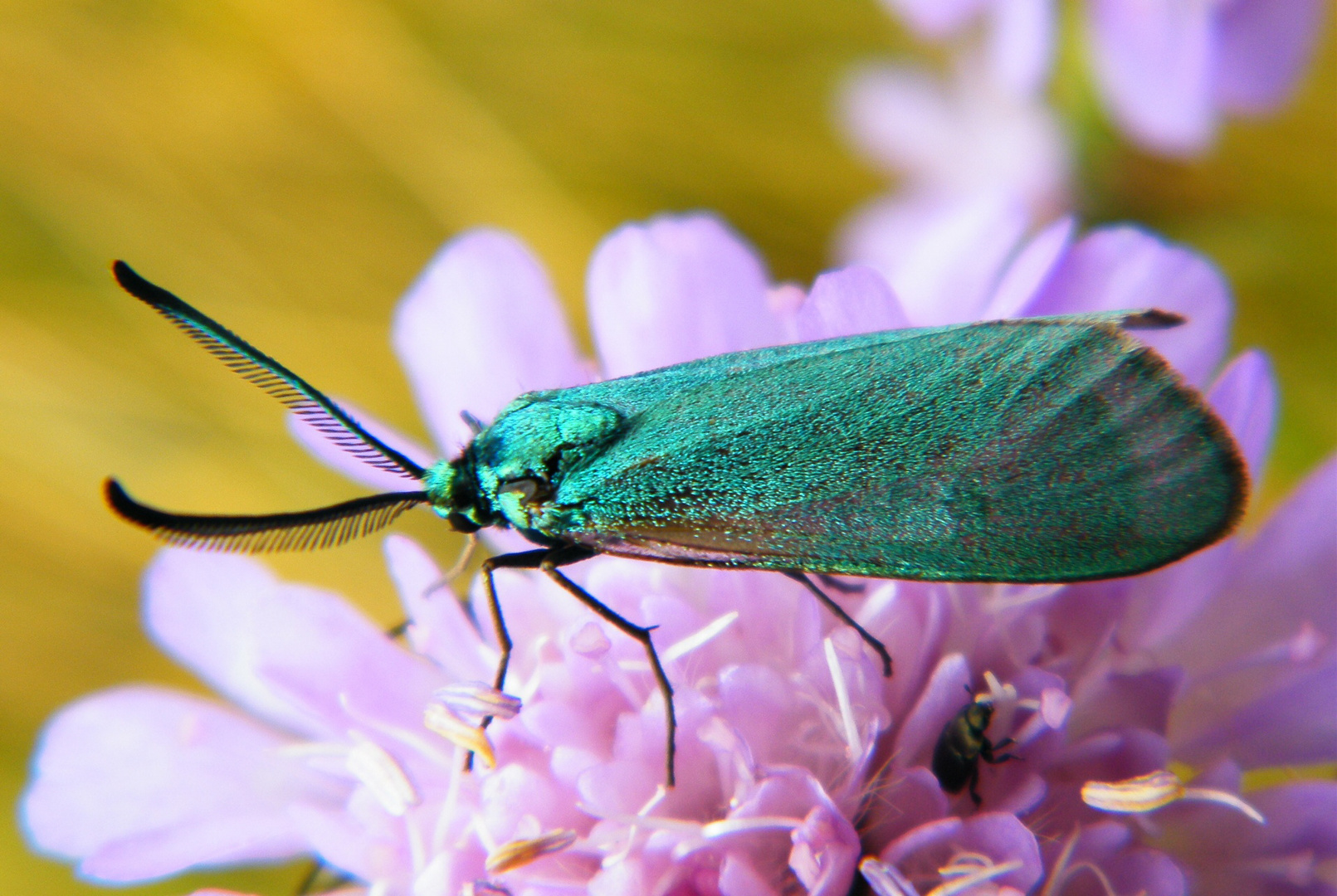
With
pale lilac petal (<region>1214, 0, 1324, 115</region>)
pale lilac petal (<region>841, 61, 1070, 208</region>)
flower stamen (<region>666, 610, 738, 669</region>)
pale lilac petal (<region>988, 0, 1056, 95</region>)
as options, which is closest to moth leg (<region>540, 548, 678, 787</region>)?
flower stamen (<region>666, 610, 738, 669</region>)

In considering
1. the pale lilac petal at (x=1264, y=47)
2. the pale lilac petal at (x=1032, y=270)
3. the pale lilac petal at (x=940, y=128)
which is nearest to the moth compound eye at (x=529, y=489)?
the pale lilac petal at (x=1032, y=270)

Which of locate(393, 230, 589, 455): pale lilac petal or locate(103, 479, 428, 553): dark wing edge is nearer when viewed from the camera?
locate(103, 479, 428, 553): dark wing edge

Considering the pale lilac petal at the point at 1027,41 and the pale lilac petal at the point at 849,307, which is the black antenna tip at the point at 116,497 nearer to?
the pale lilac petal at the point at 849,307

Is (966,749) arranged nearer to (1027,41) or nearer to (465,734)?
(465,734)

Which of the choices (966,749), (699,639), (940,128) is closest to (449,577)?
(699,639)

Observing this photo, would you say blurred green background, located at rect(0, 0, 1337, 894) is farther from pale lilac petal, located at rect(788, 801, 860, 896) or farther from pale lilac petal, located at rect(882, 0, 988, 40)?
pale lilac petal, located at rect(788, 801, 860, 896)

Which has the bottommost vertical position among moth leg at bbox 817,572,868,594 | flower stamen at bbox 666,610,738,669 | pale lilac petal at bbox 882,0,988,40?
moth leg at bbox 817,572,868,594

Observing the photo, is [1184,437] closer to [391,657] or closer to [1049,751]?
[1049,751]
